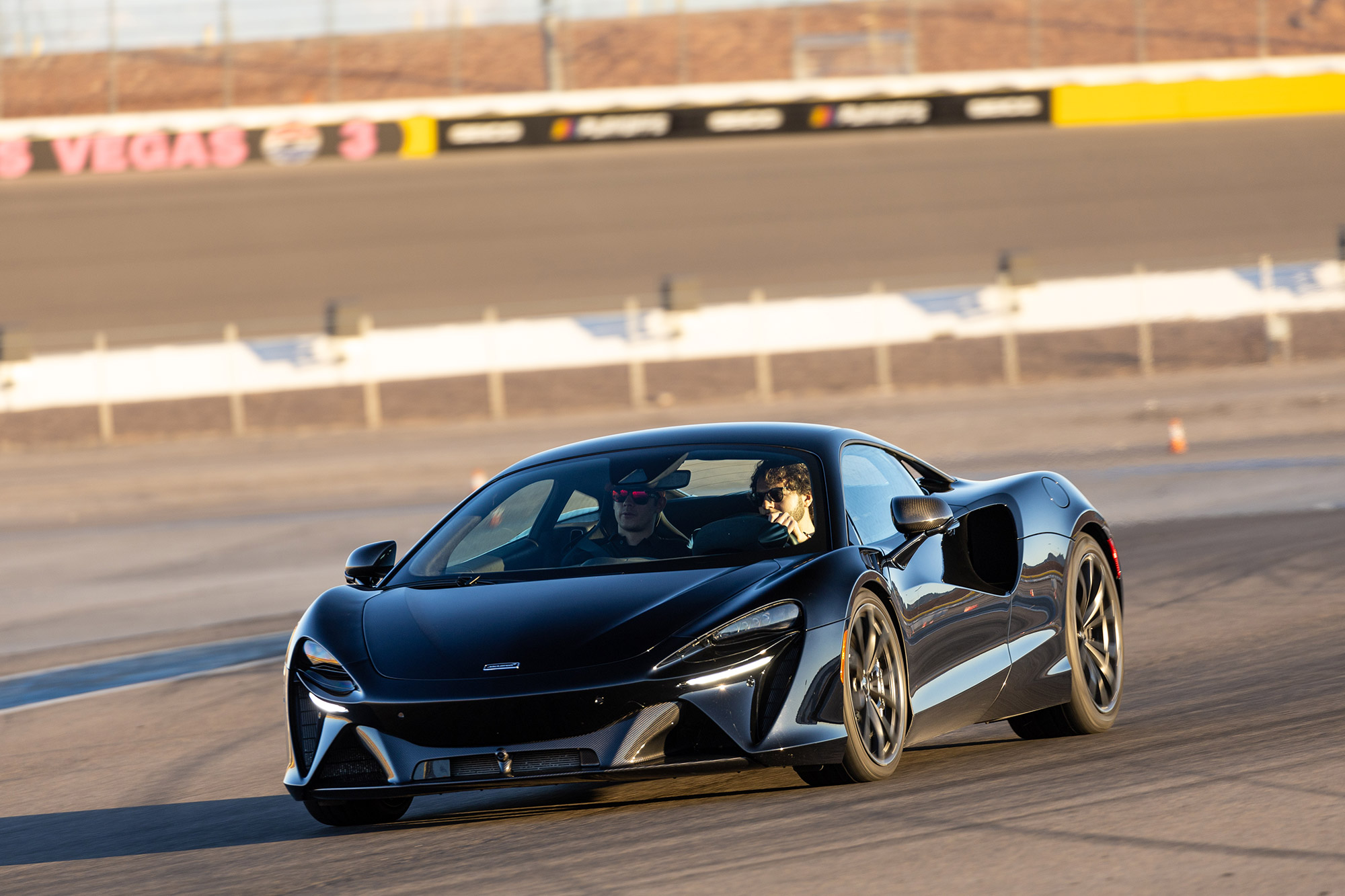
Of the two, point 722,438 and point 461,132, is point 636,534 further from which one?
point 461,132

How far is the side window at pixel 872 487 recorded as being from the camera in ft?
21.4

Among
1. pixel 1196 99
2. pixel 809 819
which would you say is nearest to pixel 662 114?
pixel 1196 99

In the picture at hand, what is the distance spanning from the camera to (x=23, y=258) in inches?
1513

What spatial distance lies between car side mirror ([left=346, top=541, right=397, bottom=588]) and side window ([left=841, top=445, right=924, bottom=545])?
5.30ft

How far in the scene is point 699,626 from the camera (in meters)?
5.68

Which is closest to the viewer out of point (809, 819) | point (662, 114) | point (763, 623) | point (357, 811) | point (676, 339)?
point (809, 819)

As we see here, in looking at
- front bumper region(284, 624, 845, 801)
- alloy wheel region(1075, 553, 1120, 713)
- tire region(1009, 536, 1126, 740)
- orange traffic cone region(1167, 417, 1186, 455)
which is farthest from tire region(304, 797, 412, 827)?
orange traffic cone region(1167, 417, 1186, 455)

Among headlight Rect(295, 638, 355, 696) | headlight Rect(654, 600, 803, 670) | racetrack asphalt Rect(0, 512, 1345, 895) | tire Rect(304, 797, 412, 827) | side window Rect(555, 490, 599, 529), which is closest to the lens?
racetrack asphalt Rect(0, 512, 1345, 895)

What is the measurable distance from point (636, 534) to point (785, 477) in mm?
561

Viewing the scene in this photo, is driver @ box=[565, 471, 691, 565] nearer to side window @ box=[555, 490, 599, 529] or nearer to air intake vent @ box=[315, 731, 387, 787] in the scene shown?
side window @ box=[555, 490, 599, 529]

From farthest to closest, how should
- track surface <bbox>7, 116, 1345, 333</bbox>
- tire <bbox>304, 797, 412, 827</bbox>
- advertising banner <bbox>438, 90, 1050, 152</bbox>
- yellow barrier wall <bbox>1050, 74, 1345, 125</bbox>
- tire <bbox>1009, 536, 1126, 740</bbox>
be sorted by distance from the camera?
yellow barrier wall <bbox>1050, 74, 1345, 125</bbox>, advertising banner <bbox>438, 90, 1050, 152</bbox>, track surface <bbox>7, 116, 1345, 333</bbox>, tire <bbox>1009, 536, 1126, 740</bbox>, tire <bbox>304, 797, 412, 827</bbox>

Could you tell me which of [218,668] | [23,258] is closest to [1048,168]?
[23,258]

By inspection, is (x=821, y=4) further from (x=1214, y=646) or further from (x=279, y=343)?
(x=1214, y=646)

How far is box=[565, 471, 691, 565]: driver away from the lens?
6352mm
